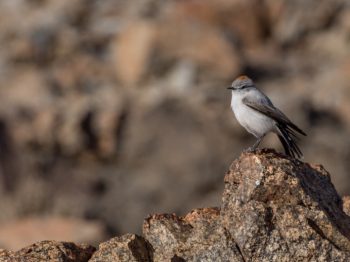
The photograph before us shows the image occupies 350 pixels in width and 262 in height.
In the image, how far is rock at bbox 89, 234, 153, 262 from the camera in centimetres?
621

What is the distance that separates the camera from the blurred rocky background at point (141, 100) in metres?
18.7

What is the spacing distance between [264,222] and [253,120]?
9.92 ft

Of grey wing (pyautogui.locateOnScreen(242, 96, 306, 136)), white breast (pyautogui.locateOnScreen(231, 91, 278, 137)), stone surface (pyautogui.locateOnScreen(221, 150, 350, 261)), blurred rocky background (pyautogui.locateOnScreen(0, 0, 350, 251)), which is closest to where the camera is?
stone surface (pyautogui.locateOnScreen(221, 150, 350, 261))

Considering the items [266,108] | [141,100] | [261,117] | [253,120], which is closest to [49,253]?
[253,120]

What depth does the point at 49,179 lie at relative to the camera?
1970 centimetres

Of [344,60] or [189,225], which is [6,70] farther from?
[189,225]

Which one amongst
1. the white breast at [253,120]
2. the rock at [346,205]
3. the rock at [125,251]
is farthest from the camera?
the white breast at [253,120]

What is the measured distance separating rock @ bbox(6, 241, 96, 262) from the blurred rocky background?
9783mm

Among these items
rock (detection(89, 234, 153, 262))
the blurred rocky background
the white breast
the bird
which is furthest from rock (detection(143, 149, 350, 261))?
the blurred rocky background

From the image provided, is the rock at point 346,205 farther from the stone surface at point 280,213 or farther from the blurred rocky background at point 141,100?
the blurred rocky background at point 141,100

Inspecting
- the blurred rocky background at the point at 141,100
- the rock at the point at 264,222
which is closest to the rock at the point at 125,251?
the rock at the point at 264,222

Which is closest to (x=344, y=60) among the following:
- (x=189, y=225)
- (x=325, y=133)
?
(x=325, y=133)

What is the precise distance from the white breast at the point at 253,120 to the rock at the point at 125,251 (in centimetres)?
312

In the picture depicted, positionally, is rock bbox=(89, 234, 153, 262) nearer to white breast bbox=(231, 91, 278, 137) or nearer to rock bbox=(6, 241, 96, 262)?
rock bbox=(6, 241, 96, 262)
